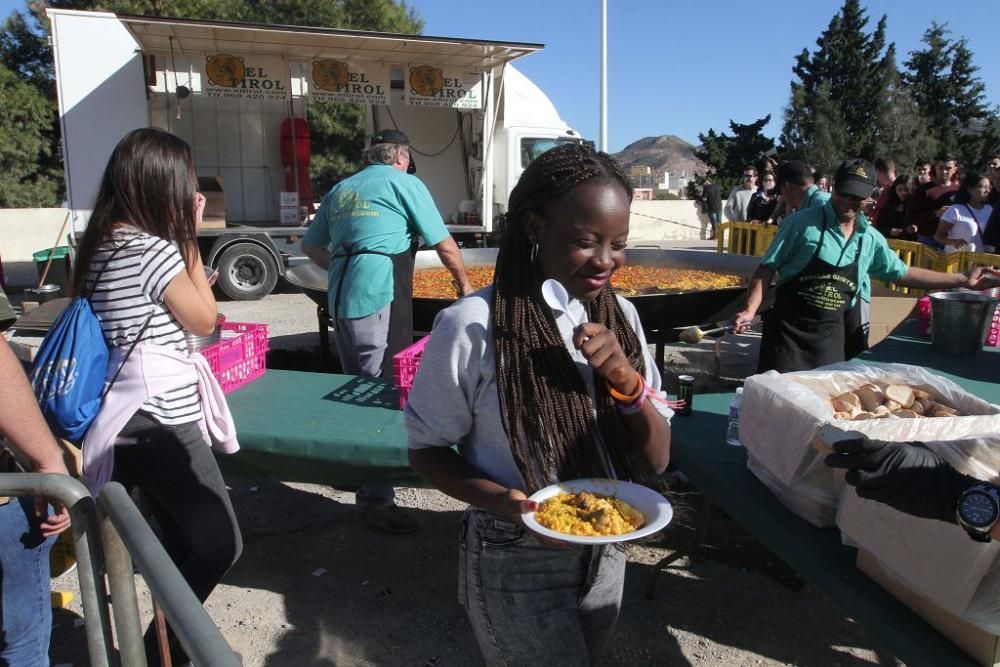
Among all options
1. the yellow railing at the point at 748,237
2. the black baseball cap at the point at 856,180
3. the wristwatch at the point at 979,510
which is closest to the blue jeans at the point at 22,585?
the wristwatch at the point at 979,510

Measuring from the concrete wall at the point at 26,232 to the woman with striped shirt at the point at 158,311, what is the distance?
53.0 ft

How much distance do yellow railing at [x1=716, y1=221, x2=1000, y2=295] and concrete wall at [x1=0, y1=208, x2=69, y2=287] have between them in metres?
14.1

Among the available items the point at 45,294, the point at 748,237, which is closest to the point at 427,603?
the point at 45,294

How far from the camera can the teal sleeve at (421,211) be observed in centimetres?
419

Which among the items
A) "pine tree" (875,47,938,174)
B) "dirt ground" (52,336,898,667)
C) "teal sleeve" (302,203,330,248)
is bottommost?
"dirt ground" (52,336,898,667)

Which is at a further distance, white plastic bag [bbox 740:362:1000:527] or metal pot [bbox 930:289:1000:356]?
metal pot [bbox 930:289:1000:356]

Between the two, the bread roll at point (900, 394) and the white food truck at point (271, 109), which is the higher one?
the white food truck at point (271, 109)

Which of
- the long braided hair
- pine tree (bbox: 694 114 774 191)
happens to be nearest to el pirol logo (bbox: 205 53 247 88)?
the long braided hair

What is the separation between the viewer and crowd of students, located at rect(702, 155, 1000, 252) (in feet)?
23.9

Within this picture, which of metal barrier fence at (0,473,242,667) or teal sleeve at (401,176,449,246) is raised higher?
teal sleeve at (401,176,449,246)

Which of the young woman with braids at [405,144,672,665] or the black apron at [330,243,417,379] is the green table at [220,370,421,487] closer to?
the black apron at [330,243,417,379]

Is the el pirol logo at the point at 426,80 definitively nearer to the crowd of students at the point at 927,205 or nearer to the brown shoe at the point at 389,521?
the crowd of students at the point at 927,205

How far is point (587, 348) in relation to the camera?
1426 mm

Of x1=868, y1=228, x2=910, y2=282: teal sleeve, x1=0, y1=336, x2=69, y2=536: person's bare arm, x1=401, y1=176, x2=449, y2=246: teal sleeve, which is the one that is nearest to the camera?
x1=0, y1=336, x2=69, y2=536: person's bare arm
